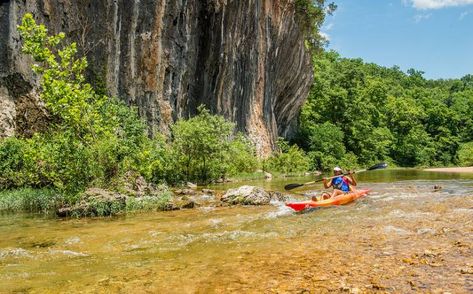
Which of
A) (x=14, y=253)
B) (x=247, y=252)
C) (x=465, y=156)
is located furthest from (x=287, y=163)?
(x=465, y=156)

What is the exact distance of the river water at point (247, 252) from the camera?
18.2ft

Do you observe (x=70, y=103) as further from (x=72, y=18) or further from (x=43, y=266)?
(x=72, y=18)

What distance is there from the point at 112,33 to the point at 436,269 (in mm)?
20672

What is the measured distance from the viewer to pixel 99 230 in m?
9.98

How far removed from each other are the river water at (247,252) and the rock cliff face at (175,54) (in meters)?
10.0

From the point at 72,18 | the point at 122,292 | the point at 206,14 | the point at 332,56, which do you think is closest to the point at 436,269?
the point at 122,292

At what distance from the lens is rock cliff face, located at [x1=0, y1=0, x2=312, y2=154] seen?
18.2 m

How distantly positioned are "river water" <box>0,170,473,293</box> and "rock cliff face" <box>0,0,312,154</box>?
1004 centimetres

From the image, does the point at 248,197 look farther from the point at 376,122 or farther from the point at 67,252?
the point at 376,122

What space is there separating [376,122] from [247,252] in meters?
55.1

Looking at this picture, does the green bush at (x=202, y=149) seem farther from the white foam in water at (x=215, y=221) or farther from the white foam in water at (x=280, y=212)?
the white foam in water at (x=215, y=221)

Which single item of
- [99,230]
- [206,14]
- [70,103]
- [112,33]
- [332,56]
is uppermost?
[332,56]

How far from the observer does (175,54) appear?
89.8 ft

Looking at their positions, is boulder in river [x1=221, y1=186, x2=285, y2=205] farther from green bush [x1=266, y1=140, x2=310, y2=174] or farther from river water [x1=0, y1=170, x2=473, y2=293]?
green bush [x1=266, y1=140, x2=310, y2=174]
